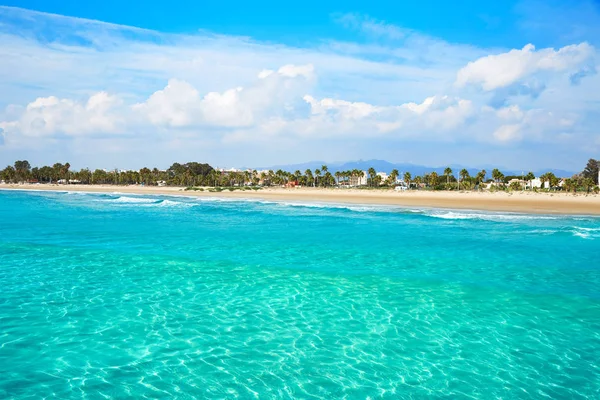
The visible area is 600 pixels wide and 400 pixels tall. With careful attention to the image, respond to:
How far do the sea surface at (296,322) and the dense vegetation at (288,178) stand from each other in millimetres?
75892

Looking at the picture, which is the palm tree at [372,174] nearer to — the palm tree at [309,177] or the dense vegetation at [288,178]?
the dense vegetation at [288,178]

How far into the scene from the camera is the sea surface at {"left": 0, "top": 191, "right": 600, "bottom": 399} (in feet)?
22.0

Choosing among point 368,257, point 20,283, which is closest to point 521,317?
point 368,257

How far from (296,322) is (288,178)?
353 feet

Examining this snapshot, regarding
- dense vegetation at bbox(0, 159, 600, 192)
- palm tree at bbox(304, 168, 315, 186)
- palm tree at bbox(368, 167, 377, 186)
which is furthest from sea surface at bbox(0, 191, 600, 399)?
palm tree at bbox(304, 168, 315, 186)

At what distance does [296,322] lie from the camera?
9367 mm

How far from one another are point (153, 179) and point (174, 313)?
12575cm

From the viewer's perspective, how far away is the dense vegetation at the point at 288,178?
93875mm

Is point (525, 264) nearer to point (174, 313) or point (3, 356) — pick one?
point (174, 313)

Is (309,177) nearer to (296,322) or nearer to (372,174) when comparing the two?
(372,174)

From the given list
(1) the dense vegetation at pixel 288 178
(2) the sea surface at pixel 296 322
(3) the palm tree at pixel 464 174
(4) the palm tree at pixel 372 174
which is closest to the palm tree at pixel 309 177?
(1) the dense vegetation at pixel 288 178

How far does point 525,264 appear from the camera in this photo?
16.0m

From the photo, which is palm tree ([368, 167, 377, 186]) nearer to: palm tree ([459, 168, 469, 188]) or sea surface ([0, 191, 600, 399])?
palm tree ([459, 168, 469, 188])

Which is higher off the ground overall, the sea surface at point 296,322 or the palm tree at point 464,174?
the palm tree at point 464,174
